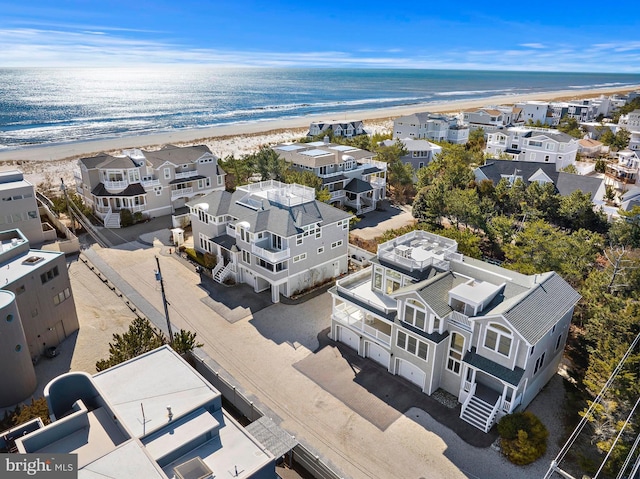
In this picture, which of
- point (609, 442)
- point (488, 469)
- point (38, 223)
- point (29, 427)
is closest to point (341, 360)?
point (488, 469)

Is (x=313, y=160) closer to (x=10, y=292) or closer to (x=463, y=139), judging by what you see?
(x=10, y=292)

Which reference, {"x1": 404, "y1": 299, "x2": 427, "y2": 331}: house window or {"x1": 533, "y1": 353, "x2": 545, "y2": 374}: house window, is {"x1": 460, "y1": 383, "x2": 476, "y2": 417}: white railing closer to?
{"x1": 533, "y1": 353, "x2": 545, "y2": 374}: house window

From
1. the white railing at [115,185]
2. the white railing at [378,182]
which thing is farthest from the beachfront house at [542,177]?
the white railing at [115,185]

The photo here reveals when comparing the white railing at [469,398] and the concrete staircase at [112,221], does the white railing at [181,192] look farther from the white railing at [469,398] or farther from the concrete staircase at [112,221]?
the white railing at [469,398]

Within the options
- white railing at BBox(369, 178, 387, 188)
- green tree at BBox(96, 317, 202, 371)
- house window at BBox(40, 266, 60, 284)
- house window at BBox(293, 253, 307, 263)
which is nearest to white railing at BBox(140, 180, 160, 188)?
house window at BBox(40, 266, 60, 284)
